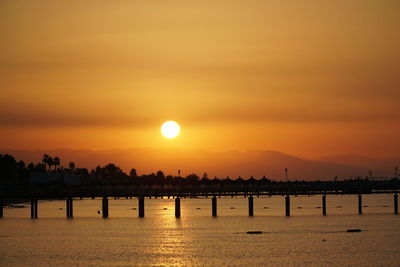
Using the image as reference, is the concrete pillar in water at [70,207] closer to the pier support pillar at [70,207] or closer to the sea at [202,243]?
the pier support pillar at [70,207]

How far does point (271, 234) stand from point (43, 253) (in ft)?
101

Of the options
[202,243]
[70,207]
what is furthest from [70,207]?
[202,243]

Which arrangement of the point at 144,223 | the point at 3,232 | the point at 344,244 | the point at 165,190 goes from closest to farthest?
the point at 344,244
the point at 3,232
the point at 144,223
the point at 165,190

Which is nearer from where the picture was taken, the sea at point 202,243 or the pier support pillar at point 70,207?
the sea at point 202,243

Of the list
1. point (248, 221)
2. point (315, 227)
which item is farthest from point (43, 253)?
point (248, 221)

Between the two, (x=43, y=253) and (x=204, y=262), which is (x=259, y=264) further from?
(x=43, y=253)

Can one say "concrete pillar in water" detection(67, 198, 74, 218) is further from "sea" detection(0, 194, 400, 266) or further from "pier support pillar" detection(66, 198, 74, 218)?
"sea" detection(0, 194, 400, 266)

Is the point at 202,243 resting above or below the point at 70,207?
below

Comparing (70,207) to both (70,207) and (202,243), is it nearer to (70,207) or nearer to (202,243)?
(70,207)

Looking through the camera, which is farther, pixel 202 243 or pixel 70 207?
pixel 70 207

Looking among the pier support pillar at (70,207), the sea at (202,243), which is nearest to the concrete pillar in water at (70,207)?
the pier support pillar at (70,207)

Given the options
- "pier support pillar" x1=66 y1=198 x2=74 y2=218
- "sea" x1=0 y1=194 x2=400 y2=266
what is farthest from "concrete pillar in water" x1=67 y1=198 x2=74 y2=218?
"sea" x1=0 y1=194 x2=400 y2=266

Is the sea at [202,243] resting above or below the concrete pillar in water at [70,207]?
below

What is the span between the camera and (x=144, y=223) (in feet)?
413
